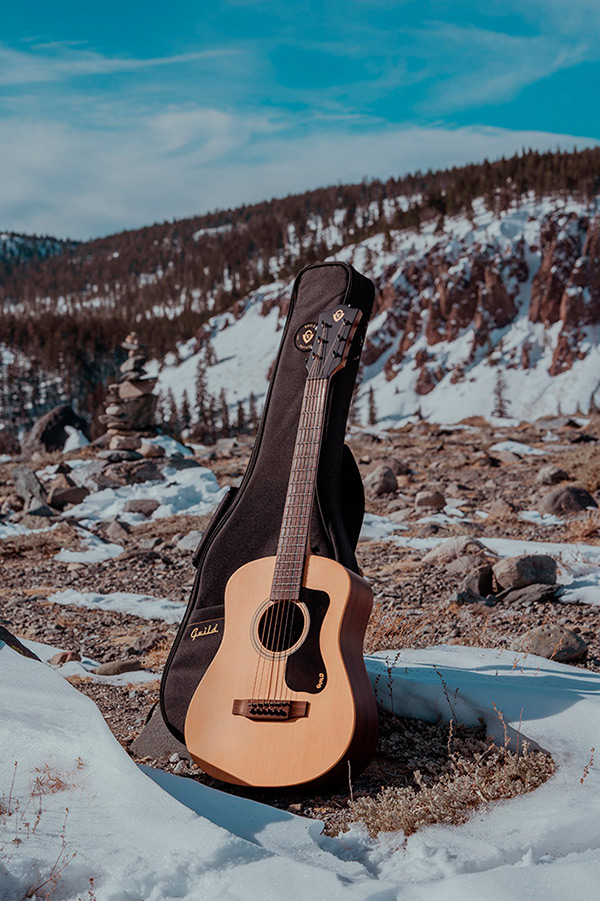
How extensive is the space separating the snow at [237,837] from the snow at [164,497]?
7.12 meters

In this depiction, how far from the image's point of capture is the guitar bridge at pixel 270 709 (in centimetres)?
239

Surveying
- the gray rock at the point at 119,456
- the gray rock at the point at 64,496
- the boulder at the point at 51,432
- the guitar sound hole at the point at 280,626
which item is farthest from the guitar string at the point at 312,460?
the boulder at the point at 51,432

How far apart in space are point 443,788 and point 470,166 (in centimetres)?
11683

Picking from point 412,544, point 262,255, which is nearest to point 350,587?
point 412,544

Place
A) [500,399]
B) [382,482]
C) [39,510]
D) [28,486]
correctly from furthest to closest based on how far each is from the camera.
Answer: [500,399]
[28,486]
[382,482]
[39,510]

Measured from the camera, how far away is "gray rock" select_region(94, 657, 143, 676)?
400cm

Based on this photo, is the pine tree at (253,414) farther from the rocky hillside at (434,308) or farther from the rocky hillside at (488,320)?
the rocky hillside at (434,308)

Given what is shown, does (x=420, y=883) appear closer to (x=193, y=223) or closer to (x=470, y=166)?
(x=470, y=166)

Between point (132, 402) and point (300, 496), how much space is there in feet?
40.3

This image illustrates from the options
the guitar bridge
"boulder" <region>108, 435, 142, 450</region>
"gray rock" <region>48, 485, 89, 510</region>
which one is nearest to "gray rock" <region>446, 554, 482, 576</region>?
the guitar bridge

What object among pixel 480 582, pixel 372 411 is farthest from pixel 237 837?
pixel 372 411

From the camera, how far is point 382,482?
32.6 feet

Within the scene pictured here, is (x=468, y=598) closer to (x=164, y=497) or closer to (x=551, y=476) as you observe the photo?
(x=551, y=476)

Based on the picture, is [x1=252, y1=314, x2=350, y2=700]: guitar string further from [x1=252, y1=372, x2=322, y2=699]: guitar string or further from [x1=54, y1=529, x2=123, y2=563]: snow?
[x1=54, y1=529, x2=123, y2=563]: snow
